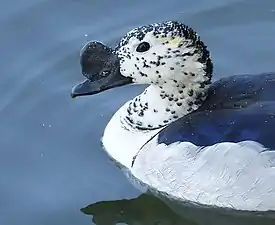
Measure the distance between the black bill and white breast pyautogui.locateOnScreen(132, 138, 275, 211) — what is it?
419 millimetres

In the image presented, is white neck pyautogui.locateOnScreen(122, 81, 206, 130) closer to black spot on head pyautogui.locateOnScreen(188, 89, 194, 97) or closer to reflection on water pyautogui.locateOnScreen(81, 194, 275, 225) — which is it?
black spot on head pyautogui.locateOnScreen(188, 89, 194, 97)

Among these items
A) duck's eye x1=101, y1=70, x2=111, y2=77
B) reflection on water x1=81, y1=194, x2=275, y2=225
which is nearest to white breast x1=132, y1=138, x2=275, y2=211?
reflection on water x1=81, y1=194, x2=275, y2=225

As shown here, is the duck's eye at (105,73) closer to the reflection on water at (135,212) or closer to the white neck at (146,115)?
the white neck at (146,115)

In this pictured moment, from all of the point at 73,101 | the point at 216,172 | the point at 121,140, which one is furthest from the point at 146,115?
the point at 73,101

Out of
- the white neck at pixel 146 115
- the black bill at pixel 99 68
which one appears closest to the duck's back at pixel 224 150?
the white neck at pixel 146 115

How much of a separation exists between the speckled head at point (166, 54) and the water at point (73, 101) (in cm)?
81

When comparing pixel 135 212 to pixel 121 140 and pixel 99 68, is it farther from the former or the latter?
pixel 99 68

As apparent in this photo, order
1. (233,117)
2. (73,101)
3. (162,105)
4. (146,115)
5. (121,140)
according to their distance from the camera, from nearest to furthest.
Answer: (233,117) < (162,105) < (146,115) < (121,140) < (73,101)

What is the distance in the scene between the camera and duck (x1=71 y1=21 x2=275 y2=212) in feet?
17.0

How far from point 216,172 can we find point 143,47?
0.80m

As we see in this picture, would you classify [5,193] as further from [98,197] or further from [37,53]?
[37,53]

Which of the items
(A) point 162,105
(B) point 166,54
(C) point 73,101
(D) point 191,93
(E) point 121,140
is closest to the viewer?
(B) point 166,54

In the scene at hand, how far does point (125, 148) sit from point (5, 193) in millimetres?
783

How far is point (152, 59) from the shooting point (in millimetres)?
5367
